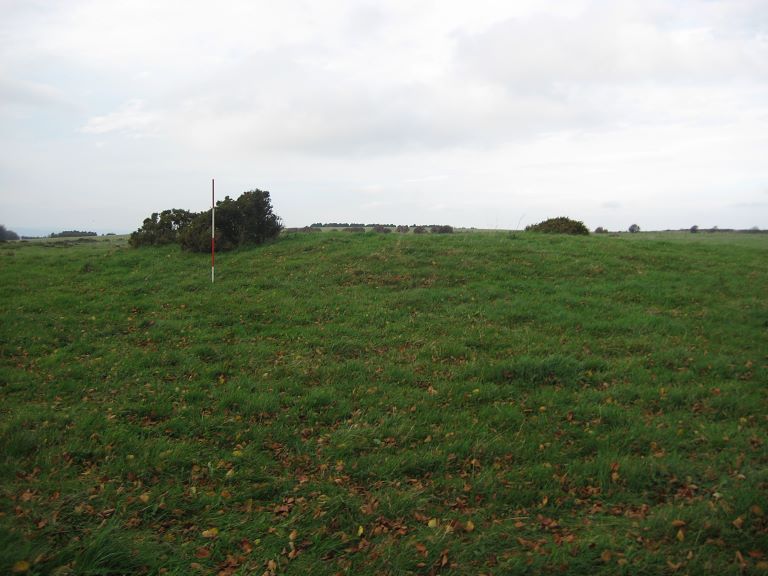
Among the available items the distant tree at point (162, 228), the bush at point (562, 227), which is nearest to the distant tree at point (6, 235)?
the distant tree at point (162, 228)

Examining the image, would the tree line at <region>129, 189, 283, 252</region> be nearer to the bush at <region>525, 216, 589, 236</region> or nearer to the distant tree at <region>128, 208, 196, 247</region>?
the distant tree at <region>128, 208, 196, 247</region>

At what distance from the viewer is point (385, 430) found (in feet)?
20.6

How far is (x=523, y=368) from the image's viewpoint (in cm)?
800

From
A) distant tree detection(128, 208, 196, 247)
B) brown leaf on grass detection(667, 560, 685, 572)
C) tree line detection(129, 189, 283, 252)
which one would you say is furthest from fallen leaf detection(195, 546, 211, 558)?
distant tree detection(128, 208, 196, 247)

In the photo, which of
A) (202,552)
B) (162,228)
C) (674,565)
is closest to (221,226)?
(162,228)

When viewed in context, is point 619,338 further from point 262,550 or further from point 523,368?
point 262,550

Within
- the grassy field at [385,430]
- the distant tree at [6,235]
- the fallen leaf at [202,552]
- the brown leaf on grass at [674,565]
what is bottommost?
the fallen leaf at [202,552]

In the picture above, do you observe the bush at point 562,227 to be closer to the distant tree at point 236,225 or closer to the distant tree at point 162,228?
the distant tree at point 236,225

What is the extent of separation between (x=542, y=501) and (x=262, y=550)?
8.69 ft

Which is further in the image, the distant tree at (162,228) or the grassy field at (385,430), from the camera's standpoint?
the distant tree at (162,228)

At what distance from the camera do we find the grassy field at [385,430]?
4254 millimetres

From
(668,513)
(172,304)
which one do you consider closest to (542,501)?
Answer: (668,513)

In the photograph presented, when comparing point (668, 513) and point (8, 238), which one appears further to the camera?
point (8, 238)

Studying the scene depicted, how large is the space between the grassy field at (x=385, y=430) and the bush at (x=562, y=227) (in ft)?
36.5
